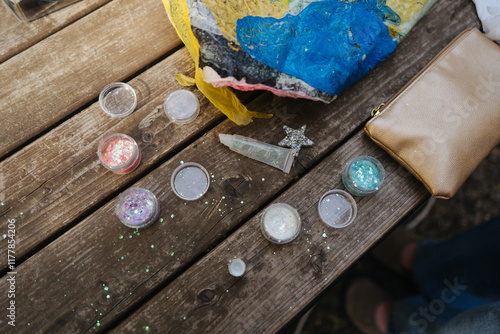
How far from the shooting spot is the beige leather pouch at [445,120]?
0.96 metres

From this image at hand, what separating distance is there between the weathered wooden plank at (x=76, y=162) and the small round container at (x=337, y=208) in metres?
0.46

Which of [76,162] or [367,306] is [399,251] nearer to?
[367,306]

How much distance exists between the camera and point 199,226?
3.19 ft

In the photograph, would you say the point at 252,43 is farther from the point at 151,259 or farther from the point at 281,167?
the point at 151,259

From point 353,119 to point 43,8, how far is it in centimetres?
121

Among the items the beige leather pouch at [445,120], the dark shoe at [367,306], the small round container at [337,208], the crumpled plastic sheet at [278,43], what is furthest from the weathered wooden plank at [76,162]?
the dark shoe at [367,306]

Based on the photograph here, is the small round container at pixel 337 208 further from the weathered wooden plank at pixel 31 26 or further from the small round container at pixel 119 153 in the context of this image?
the weathered wooden plank at pixel 31 26

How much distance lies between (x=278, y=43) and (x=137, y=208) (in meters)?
0.70

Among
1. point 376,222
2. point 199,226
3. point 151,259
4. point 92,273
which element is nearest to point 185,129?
point 199,226

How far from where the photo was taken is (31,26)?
3.70 feet

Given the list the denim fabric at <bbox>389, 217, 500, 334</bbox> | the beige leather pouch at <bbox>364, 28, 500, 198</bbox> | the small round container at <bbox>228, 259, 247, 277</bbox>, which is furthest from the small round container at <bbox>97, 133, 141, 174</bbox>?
the denim fabric at <bbox>389, 217, 500, 334</bbox>

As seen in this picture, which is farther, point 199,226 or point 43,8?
point 43,8

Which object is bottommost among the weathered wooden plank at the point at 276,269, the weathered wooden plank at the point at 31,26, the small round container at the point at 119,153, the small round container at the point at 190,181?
the weathered wooden plank at the point at 276,269

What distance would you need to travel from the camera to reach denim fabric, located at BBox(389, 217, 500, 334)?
99cm
